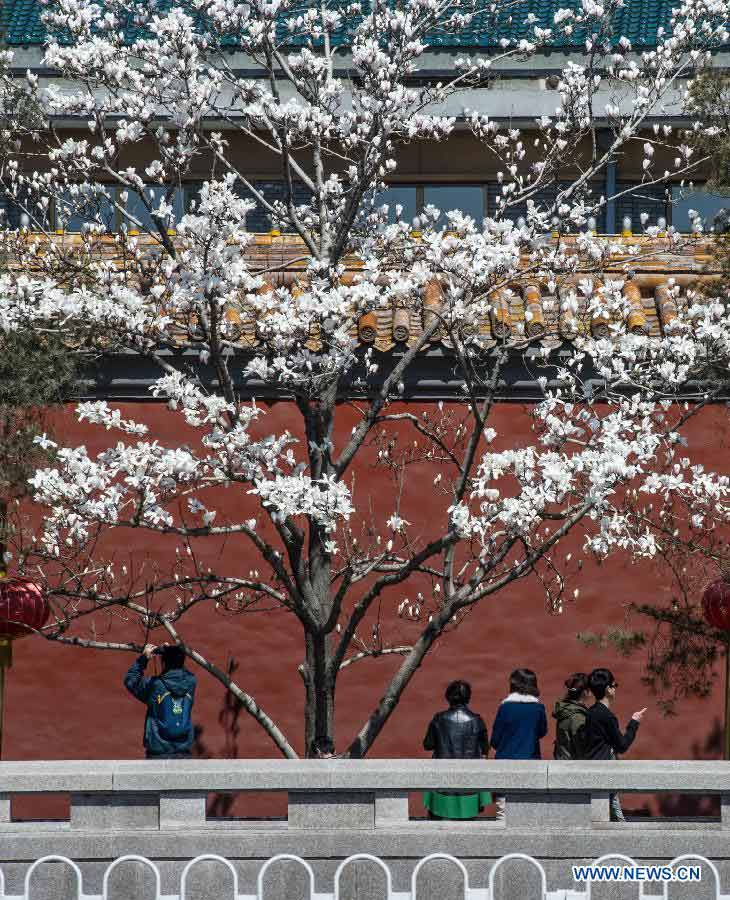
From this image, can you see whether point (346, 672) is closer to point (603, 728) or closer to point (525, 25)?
point (603, 728)

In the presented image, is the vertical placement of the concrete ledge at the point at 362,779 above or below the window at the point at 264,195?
below

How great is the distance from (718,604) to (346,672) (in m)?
2.88

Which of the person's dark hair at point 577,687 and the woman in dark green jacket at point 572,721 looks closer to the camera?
the woman in dark green jacket at point 572,721

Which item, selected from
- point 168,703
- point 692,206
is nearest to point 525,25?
point 692,206

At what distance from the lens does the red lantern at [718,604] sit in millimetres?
10812

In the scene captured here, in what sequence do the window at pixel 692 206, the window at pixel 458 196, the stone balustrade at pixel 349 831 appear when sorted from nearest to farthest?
the stone balustrade at pixel 349 831 → the window at pixel 692 206 → the window at pixel 458 196

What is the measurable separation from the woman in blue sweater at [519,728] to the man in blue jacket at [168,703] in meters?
2.00

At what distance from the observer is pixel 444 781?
816 centimetres

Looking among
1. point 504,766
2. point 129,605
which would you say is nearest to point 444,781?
point 504,766

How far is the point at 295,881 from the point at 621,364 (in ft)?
11.8

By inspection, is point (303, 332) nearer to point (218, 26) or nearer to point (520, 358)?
point (218, 26)

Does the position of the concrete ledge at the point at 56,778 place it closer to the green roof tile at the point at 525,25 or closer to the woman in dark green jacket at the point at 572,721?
the woman in dark green jacket at the point at 572,721

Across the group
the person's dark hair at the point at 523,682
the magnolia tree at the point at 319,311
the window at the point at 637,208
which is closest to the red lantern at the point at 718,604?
the magnolia tree at the point at 319,311

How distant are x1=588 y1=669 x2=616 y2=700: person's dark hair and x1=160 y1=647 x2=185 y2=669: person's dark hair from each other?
2.65 meters
